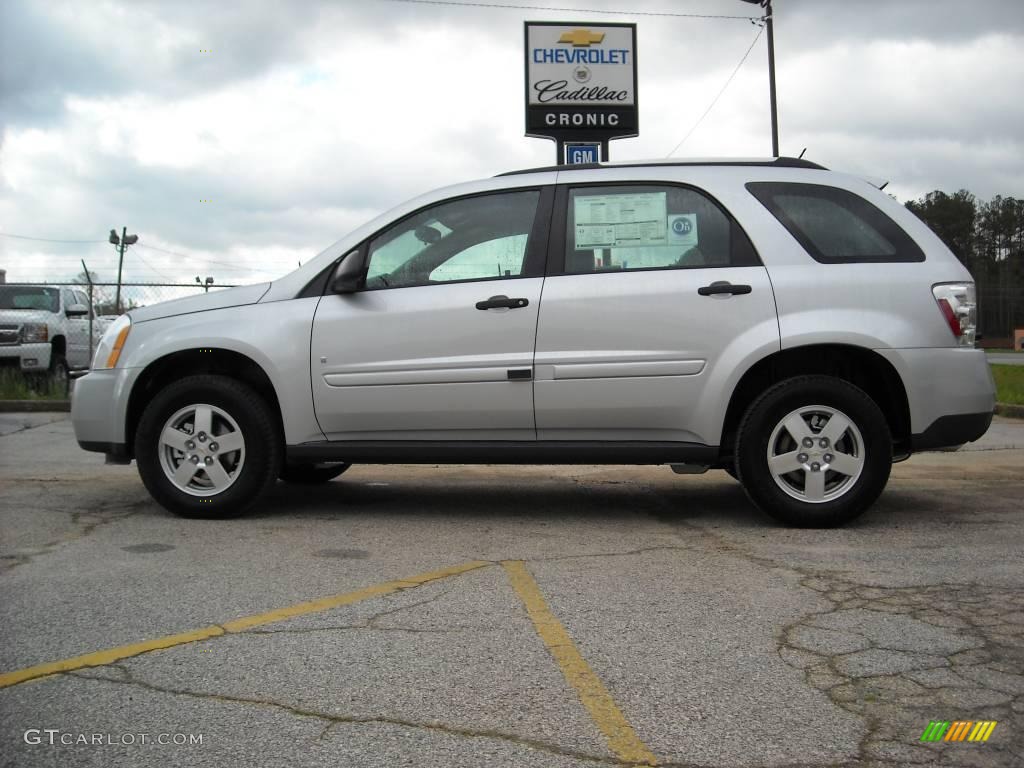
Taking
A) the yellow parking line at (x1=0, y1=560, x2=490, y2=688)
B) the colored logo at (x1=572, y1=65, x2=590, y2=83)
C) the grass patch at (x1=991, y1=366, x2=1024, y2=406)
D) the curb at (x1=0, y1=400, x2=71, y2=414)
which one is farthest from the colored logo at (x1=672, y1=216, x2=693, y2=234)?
the curb at (x1=0, y1=400, x2=71, y2=414)

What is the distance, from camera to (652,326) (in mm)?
5531

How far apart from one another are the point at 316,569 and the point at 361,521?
1.24 m

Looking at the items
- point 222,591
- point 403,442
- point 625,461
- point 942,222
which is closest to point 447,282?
point 403,442

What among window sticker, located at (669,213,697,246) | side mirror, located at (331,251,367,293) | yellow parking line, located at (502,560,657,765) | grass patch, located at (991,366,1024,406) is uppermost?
window sticker, located at (669,213,697,246)

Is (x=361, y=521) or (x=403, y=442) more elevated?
(x=403, y=442)

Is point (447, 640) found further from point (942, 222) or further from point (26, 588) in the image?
point (942, 222)

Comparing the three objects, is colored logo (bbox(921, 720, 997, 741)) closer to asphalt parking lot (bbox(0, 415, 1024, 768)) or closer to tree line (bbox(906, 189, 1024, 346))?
asphalt parking lot (bbox(0, 415, 1024, 768))

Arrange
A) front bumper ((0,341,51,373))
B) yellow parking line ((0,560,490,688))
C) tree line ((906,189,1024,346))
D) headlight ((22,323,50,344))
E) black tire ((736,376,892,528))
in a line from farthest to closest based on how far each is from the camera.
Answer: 1. tree line ((906,189,1024,346))
2. headlight ((22,323,50,344))
3. front bumper ((0,341,51,373))
4. black tire ((736,376,892,528))
5. yellow parking line ((0,560,490,688))

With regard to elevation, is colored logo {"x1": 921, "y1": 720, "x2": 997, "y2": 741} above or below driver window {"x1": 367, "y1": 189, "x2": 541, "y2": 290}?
below

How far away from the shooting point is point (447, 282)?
5793mm

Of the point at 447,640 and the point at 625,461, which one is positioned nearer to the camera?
the point at 447,640

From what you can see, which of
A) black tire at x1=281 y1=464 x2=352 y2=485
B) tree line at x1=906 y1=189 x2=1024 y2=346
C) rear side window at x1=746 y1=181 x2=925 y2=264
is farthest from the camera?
tree line at x1=906 y1=189 x2=1024 y2=346

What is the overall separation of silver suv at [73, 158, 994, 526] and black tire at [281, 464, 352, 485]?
113 centimetres

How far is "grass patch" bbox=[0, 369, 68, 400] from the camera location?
574 inches
